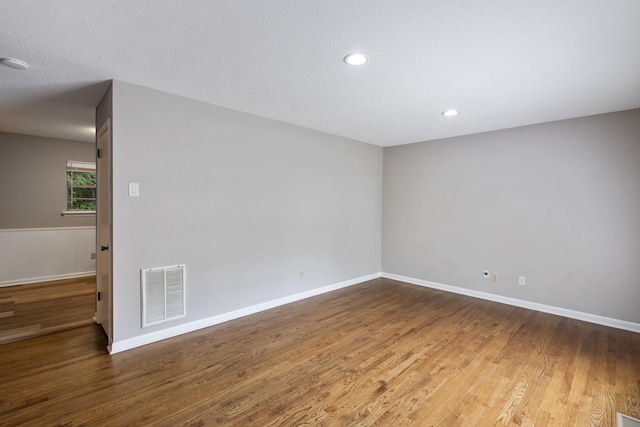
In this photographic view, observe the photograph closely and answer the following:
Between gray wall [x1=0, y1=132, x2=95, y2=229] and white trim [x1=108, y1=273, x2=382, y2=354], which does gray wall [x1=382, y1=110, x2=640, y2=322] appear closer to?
white trim [x1=108, y1=273, x2=382, y2=354]

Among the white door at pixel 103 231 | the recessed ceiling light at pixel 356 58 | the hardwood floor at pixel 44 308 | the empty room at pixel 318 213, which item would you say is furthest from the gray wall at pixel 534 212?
the hardwood floor at pixel 44 308

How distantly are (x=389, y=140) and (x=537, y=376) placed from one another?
3566mm

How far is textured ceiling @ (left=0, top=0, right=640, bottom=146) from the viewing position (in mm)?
1654

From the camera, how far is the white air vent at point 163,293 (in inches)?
112

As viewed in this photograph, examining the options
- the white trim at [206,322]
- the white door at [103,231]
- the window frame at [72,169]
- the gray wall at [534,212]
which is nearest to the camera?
the white trim at [206,322]

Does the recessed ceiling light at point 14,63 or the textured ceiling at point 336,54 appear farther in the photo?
the recessed ceiling light at point 14,63

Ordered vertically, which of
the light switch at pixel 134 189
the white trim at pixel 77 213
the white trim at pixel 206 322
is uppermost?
the light switch at pixel 134 189

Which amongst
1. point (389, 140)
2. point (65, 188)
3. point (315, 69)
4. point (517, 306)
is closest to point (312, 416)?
point (315, 69)

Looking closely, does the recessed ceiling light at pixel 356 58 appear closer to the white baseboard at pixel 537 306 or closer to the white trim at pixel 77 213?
the white baseboard at pixel 537 306

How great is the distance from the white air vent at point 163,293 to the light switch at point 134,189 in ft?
2.28

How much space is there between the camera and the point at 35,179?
4906 millimetres

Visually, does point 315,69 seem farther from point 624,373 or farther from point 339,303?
point 624,373

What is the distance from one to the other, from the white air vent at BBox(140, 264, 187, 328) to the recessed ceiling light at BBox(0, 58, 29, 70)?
1820 mm

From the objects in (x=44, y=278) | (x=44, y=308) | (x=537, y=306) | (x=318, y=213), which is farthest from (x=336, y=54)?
(x=44, y=278)
